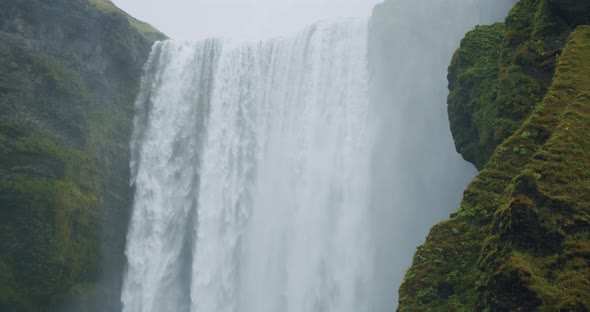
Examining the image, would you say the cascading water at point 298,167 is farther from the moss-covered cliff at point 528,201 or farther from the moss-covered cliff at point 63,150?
the moss-covered cliff at point 528,201

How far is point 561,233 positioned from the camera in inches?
211

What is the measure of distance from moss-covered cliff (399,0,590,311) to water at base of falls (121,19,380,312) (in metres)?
12.8

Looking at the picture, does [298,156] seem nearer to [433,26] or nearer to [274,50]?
[274,50]

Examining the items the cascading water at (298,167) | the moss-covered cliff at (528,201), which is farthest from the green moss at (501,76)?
the cascading water at (298,167)

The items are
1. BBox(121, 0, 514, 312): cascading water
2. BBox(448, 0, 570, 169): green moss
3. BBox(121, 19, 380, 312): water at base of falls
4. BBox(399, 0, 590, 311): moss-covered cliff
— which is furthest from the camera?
BBox(121, 19, 380, 312): water at base of falls

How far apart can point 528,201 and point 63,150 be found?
22.4 m

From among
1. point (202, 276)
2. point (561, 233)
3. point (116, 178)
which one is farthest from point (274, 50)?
point (561, 233)

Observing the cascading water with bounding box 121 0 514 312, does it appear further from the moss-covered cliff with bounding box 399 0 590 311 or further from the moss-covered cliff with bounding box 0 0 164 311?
the moss-covered cliff with bounding box 399 0 590 311

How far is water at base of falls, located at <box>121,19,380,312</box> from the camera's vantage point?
23.1 m

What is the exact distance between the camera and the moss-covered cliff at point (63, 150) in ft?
68.6

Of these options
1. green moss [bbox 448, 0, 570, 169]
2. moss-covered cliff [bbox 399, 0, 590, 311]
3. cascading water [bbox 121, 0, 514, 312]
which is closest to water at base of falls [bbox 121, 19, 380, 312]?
cascading water [bbox 121, 0, 514, 312]

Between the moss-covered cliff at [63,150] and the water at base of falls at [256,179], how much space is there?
1384mm

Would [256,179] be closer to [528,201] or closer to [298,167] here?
[298,167]

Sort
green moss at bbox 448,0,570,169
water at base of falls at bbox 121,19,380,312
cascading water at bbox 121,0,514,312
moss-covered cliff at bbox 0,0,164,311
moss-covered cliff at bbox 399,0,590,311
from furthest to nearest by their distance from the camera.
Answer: water at base of falls at bbox 121,19,380,312, cascading water at bbox 121,0,514,312, moss-covered cliff at bbox 0,0,164,311, green moss at bbox 448,0,570,169, moss-covered cliff at bbox 399,0,590,311
